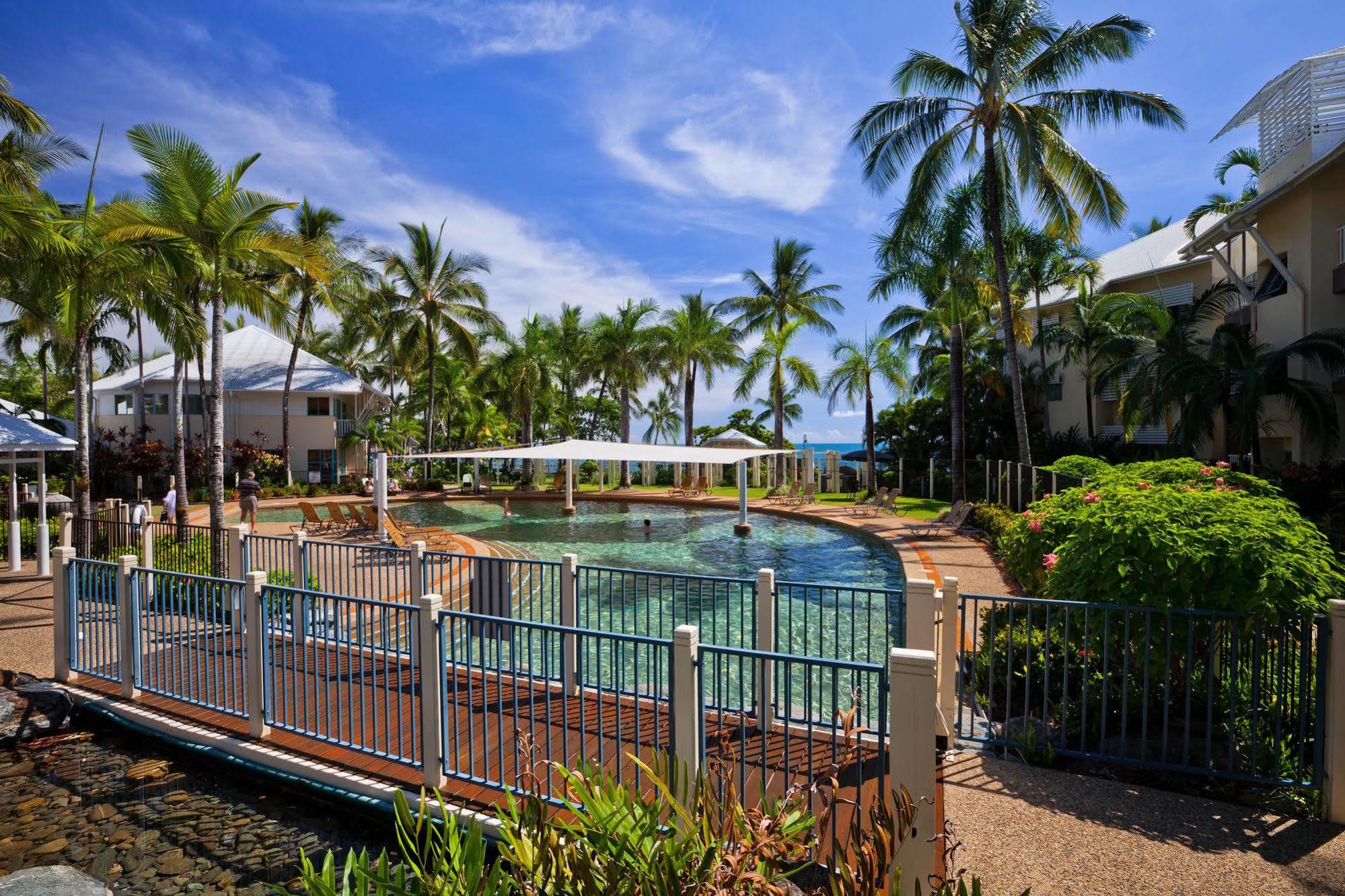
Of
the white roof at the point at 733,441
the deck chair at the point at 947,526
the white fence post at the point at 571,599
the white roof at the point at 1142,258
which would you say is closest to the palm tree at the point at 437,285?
the white roof at the point at 733,441

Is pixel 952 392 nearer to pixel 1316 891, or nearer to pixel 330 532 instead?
pixel 330 532

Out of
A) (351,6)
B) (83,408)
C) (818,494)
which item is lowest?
(818,494)

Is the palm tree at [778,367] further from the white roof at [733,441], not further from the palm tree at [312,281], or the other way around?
the palm tree at [312,281]

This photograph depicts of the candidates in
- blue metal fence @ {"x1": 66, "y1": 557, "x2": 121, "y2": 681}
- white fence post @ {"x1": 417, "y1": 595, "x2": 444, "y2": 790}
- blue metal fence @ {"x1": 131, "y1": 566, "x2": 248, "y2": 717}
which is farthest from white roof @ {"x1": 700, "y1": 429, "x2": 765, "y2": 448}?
white fence post @ {"x1": 417, "y1": 595, "x2": 444, "y2": 790}

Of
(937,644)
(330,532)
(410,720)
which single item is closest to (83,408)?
(330,532)

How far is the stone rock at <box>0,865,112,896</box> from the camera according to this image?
3.98m

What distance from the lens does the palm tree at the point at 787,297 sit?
35.6 metres

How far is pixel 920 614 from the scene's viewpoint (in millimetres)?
5059

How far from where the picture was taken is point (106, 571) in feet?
23.8

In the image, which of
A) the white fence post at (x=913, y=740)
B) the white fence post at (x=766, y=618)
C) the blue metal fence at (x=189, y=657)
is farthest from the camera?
the blue metal fence at (x=189, y=657)

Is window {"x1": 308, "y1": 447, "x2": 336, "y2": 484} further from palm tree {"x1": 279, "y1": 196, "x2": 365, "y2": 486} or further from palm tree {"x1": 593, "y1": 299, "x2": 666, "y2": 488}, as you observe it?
palm tree {"x1": 593, "y1": 299, "x2": 666, "y2": 488}

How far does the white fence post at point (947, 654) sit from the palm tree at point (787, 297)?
3035 cm

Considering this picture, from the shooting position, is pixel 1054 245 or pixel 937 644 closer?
pixel 937 644

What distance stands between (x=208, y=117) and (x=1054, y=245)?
88.8ft
